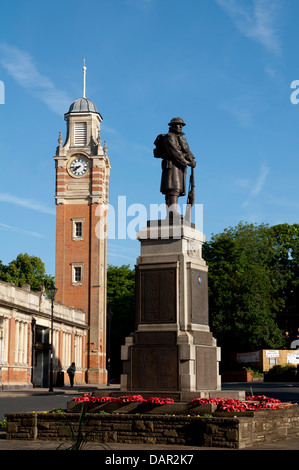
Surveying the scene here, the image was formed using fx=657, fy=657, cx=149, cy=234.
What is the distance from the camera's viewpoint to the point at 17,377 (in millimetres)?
44281

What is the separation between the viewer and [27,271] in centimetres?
7619

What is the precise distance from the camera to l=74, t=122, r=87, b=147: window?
70500 mm

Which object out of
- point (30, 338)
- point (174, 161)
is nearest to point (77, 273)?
point (30, 338)

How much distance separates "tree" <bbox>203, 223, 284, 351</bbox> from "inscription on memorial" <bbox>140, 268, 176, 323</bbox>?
4615 centimetres

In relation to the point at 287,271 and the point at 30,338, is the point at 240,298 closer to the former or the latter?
the point at 287,271

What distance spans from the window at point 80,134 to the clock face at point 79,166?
1831mm

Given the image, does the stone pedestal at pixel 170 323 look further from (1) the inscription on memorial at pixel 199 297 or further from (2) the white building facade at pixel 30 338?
(2) the white building facade at pixel 30 338

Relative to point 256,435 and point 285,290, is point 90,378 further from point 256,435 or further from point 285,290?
point 256,435

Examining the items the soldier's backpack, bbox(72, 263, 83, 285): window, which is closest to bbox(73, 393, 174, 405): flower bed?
the soldier's backpack

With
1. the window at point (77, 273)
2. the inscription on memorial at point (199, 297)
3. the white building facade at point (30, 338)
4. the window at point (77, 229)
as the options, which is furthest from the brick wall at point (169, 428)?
the window at point (77, 229)

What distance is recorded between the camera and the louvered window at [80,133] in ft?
231
